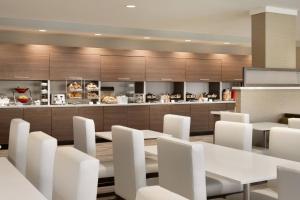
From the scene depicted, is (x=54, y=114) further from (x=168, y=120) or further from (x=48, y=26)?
(x=168, y=120)

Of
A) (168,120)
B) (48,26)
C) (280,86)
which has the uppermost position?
(48,26)

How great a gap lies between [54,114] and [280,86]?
15.4ft

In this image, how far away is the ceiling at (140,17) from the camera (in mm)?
6062

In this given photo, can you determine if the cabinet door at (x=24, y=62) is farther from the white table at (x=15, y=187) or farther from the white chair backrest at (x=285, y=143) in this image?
the white chair backrest at (x=285, y=143)

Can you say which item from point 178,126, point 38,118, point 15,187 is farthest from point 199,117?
point 15,187

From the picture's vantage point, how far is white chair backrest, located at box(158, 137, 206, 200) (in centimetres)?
257

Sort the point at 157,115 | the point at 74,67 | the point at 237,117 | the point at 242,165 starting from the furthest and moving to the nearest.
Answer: the point at 157,115 → the point at 74,67 → the point at 237,117 → the point at 242,165

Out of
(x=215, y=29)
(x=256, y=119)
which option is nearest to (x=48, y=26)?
(x=215, y=29)

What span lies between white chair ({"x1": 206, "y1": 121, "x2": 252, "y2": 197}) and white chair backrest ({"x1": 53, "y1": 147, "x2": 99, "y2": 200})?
1536 mm

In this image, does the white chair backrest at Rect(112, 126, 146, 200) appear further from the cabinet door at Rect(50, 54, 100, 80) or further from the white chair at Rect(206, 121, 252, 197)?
the cabinet door at Rect(50, 54, 100, 80)

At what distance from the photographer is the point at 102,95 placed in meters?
9.21

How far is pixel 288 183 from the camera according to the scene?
6.19ft

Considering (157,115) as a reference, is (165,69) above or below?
above

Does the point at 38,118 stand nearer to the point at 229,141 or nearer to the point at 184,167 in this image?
the point at 229,141
